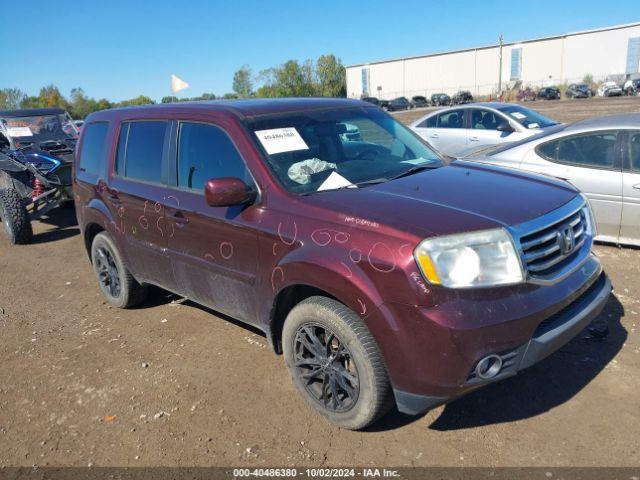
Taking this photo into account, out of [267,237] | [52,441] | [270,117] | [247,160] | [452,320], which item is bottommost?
[52,441]

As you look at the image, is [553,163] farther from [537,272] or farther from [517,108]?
[517,108]

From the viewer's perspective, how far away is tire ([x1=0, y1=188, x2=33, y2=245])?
316 inches

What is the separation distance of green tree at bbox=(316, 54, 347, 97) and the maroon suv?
90.1m

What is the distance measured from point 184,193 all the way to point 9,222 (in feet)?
18.5

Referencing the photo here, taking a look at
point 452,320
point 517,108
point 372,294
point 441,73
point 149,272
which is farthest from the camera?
point 441,73

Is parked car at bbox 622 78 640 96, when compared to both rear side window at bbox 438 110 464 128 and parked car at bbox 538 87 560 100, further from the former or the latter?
rear side window at bbox 438 110 464 128

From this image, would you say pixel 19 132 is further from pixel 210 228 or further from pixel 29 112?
pixel 210 228

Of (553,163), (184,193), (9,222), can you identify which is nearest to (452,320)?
(184,193)

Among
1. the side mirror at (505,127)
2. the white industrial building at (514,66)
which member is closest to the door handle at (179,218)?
the side mirror at (505,127)

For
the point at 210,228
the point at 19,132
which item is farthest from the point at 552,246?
the point at 19,132

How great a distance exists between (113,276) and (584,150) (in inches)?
199

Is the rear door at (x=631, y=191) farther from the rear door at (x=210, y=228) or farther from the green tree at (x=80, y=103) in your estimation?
the green tree at (x=80, y=103)

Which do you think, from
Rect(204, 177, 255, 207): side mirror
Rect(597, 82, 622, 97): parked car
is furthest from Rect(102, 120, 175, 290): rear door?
Rect(597, 82, 622, 97): parked car

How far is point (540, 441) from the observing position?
2881 millimetres
